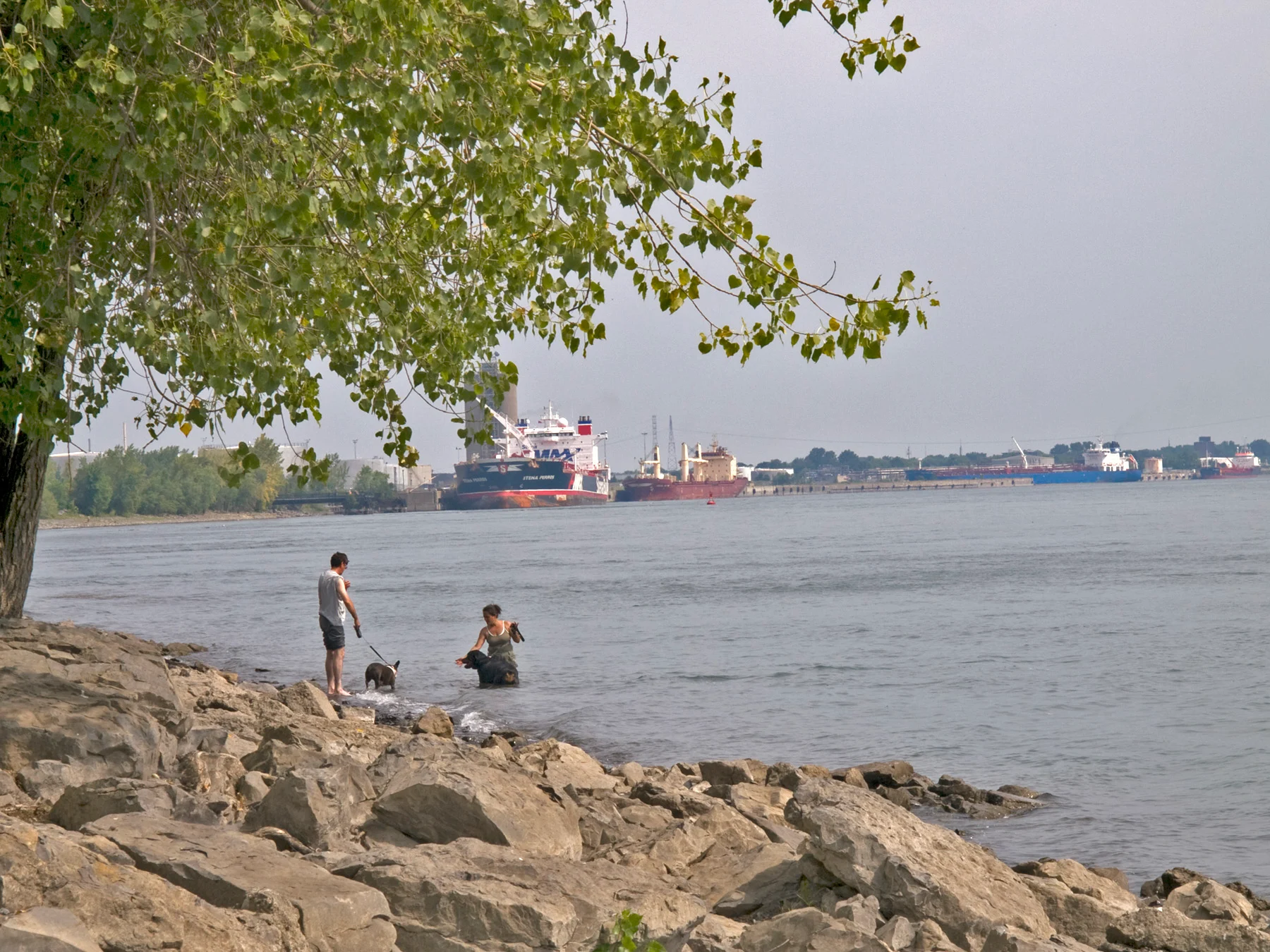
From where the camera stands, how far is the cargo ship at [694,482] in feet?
522

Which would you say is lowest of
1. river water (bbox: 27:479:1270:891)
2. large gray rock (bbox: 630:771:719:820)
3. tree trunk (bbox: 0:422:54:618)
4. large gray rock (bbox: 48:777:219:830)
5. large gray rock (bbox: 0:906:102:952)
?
river water (bbox: 27:479:1270:891)

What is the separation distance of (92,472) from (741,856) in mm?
125819

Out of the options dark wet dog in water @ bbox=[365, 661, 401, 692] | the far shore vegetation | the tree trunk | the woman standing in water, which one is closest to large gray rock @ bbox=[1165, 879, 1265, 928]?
the tree trunk

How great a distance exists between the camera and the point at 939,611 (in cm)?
2673

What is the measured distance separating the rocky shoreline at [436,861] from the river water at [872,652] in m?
3.24

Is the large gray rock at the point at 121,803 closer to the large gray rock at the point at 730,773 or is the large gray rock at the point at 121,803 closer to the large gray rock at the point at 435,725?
the large gray rock at the point at 730,773

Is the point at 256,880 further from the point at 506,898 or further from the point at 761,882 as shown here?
the point at 761,882

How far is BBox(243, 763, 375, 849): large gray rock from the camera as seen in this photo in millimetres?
5227

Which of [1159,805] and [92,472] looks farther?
[92,472]

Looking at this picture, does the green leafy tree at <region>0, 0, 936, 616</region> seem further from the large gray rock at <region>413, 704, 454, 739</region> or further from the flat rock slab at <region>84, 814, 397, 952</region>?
the large gray rock at <region>413, 704, 454, 739</region>

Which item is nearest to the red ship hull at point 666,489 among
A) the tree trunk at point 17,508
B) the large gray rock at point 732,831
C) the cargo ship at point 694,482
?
the cargo ship at point 694,482

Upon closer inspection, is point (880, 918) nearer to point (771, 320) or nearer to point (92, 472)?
point (771, 320)

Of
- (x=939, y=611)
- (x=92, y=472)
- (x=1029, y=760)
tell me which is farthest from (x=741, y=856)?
(x=92, y=472)

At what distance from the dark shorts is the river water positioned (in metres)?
1.14
